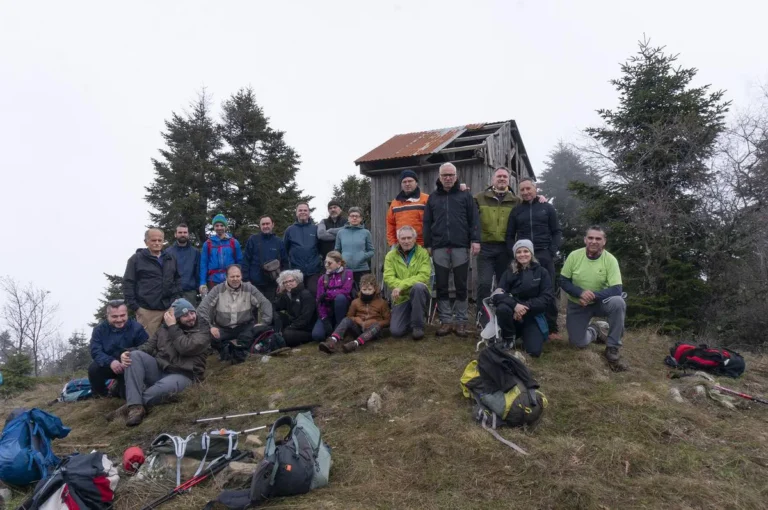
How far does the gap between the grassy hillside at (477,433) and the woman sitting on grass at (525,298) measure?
408mm

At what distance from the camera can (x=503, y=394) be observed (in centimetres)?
437

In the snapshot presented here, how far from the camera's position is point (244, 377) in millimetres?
6324

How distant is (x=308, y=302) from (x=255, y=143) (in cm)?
1768

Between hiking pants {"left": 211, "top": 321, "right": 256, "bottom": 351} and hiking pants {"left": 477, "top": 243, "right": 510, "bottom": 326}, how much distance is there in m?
3.86

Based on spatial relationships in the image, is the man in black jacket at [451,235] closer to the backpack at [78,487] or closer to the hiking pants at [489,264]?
the hiking pants at [489,264]

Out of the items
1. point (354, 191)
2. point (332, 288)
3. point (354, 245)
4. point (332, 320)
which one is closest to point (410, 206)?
point (354, 245)

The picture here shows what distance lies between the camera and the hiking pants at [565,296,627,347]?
597 centimetres

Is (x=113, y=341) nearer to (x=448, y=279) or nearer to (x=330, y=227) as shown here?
(x=330, y=227)

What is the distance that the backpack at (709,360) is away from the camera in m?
6.21

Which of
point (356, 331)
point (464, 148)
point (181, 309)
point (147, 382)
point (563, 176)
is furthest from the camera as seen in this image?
point (563, 176)

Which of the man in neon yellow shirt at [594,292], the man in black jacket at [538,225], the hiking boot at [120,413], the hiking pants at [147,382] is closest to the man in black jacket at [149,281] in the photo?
the hiking pants at [147,382]

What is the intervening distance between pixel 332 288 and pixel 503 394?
3.80 m

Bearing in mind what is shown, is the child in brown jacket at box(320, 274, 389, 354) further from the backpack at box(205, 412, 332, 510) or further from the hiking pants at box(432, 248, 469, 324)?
the backpack at box(205, 412, 332, 510)

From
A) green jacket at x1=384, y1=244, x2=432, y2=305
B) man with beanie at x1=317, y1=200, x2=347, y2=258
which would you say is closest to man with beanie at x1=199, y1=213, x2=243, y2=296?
man with beanie at x1=317, y1=200, x2=347, y2=258
